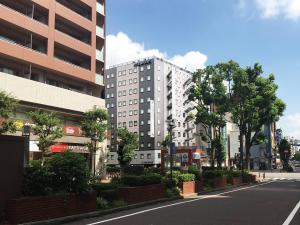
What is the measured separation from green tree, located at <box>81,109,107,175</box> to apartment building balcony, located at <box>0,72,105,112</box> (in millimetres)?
2619

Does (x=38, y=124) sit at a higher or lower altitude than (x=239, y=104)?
lower

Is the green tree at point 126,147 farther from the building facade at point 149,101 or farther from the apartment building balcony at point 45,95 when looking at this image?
the building facade at point 149,101

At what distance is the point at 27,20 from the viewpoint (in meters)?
40.8

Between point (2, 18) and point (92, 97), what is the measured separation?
606 inches

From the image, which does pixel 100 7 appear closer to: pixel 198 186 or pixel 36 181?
pixel 198 186

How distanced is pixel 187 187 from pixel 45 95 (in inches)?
898

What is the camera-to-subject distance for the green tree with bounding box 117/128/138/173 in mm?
56656

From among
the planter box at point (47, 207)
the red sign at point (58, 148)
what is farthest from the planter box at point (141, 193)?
the red sign at point (58, 148)

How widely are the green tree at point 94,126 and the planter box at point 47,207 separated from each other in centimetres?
2928

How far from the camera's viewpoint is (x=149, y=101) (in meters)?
96.0

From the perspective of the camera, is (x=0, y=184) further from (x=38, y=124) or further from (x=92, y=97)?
(x=92, y=97)

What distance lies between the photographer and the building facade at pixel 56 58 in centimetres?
3962

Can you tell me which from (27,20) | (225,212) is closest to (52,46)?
(27,20)

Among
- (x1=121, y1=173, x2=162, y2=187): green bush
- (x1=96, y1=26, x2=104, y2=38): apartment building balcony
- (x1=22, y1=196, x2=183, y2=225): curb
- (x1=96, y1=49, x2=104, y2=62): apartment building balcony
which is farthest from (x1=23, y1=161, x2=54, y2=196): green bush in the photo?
Answer: (x1=96, y1=26, x2=104, y2=38): apartment building balcony
